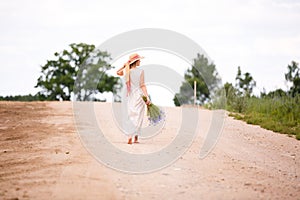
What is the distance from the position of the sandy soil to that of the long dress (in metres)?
0.47

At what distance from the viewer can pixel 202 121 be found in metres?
16.9

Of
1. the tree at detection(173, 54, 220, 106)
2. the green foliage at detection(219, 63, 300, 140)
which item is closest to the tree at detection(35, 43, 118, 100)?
the tree at detection(173, 54, 220, 106)

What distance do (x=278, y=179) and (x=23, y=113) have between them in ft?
41.5

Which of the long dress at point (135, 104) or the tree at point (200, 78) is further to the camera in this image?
the tree at point (200, 78)

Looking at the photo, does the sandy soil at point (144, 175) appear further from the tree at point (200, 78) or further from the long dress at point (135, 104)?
the tree at point (200, 78)

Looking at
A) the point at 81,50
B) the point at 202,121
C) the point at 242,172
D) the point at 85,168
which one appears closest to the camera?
the point at 85,168

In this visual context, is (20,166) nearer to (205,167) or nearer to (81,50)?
(205,167)

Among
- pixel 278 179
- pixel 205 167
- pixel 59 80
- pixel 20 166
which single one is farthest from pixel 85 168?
pixel 59 80

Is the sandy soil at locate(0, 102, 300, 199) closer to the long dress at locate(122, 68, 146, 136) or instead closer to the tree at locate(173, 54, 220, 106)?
the long dress at locate(122, 68, 146, 136)

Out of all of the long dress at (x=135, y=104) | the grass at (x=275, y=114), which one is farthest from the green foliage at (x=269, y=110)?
the long dress at (x=135, y=104)

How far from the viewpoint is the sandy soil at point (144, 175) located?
568 cm

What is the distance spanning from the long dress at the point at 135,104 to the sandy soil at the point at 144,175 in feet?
1.55

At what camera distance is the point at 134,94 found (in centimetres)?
1068

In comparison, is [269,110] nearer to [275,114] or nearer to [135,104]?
[275,114]
